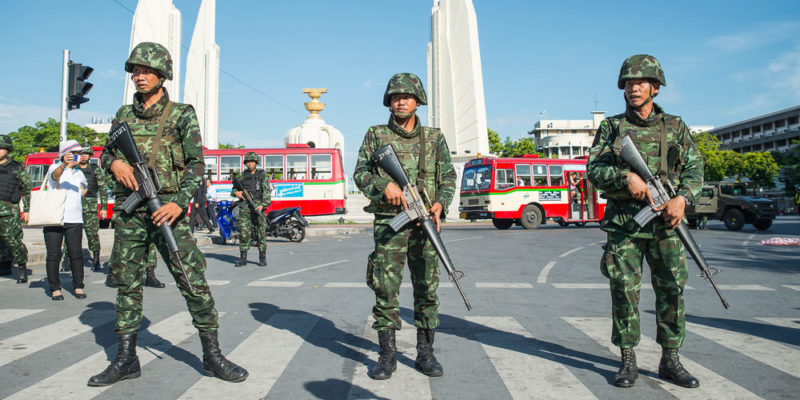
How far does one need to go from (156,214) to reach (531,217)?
1870cm

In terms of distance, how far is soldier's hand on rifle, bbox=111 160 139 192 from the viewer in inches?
140

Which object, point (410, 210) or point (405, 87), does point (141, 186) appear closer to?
point (410, 210)

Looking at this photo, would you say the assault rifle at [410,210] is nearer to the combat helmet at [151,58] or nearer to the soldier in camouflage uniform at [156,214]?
the soldier in camouflage uniform at [156,214]

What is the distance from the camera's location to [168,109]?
3793 mm

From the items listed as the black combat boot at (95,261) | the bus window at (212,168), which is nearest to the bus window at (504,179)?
the bus window at (212,168)

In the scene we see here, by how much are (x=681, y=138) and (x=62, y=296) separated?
6355mm

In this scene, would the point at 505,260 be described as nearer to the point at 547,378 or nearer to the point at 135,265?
the point at 547,378

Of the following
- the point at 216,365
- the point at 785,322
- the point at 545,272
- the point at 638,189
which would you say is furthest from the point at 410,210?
the point at 545,272

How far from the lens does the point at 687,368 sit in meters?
3.76

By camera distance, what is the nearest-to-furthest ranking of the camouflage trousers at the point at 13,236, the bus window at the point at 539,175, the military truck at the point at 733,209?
the camouflage trousers at the point at 13,236 < the military truck at the point at 733,209 < the bus window at the point at 539,175

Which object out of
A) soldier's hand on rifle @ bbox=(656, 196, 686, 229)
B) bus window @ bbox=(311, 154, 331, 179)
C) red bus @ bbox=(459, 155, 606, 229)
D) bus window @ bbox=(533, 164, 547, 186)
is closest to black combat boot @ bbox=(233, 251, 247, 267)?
soldier's hand on rifle @ bbox=(656, 196, 686, 229)

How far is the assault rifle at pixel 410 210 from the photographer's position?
12.2 ft

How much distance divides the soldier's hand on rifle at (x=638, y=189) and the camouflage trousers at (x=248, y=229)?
745cm

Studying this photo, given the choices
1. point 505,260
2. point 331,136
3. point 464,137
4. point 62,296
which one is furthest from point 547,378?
point 464,137
